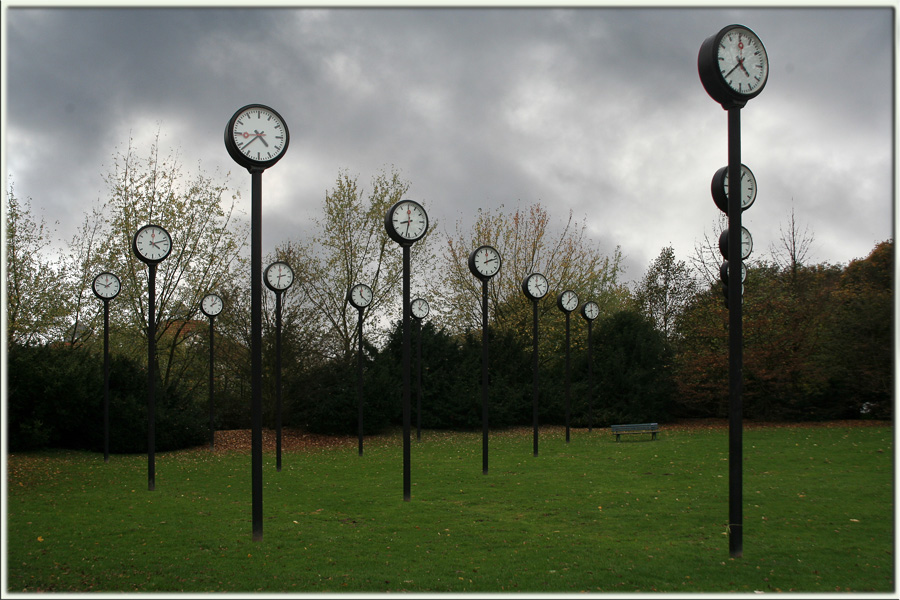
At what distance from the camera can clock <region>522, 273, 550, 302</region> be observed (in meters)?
16.7

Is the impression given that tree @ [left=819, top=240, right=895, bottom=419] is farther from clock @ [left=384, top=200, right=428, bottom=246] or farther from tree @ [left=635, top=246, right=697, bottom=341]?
clock @ [left=384, top=200, right=428, bottom=246]

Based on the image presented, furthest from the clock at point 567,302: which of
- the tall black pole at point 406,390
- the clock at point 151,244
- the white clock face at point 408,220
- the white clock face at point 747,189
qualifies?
the clock at point 151,244

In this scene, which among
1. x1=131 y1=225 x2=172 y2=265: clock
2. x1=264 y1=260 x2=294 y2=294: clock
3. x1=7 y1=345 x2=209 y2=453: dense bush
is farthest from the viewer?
x1=7 y1=345 x2=209 y2=453: dense bush

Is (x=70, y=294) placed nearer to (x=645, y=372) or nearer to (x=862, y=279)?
(x=645, y=372)

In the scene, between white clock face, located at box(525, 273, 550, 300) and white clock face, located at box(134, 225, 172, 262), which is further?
white clock face, located at box(525, 273, 550, 300)

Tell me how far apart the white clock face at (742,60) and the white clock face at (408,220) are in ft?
16.2

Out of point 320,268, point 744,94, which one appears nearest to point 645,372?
point 320,268

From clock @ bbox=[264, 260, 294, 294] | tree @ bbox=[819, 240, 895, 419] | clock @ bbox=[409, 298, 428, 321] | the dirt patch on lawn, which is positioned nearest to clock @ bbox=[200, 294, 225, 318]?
clock @ bbox=[264, 260, 294, 294]

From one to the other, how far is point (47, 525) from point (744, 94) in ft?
32.1

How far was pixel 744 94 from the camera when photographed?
6.70 m

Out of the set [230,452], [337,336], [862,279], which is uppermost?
[862,279]

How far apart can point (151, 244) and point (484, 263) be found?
647 centimetres

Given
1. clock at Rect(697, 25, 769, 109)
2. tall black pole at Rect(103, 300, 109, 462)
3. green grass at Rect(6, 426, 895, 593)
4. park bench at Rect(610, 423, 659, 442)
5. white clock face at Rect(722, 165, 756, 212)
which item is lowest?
park bench at Rect(610, 423, 659, 442)

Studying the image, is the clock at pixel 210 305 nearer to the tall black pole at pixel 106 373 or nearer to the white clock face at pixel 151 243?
the tall black pole at pixel 106 373
